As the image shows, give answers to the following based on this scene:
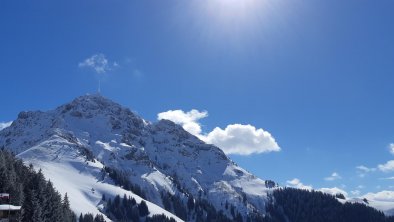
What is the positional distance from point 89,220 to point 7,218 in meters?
107

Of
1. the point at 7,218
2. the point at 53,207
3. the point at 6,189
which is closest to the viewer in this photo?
the point at 7,218

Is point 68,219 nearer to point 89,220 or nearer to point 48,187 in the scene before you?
point 48,187

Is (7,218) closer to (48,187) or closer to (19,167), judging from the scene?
(48,187)

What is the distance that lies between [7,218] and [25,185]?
3726 centimetres

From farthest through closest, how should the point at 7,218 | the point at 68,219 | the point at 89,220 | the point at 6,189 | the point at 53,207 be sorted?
the point at 89,220
the point at 68,219
the point at 53,207
the point at 6,189
the point at 7,218

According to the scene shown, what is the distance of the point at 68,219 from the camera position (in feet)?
375

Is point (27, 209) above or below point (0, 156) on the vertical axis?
below

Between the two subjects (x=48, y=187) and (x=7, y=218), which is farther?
(x=48, y=187)

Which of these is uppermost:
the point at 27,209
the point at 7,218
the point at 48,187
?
the point at 48,187

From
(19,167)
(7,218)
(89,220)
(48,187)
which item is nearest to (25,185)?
(48,187)

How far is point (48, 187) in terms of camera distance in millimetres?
110000

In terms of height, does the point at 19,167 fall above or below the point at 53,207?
above

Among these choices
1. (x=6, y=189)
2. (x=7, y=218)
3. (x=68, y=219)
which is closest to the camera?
(x=7, y=218)

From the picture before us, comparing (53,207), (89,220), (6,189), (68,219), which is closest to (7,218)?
(6,189)
